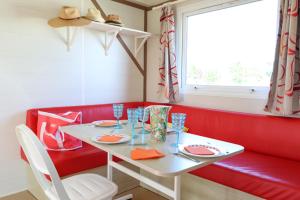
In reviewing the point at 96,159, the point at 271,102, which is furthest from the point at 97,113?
the point at 271,102

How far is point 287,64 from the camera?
1995 mm

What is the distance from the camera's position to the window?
2.35m

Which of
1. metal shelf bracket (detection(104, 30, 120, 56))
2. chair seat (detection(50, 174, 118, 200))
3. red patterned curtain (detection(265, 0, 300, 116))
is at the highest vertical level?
metal shelf bracket (detection(104, 30, 120, 56))

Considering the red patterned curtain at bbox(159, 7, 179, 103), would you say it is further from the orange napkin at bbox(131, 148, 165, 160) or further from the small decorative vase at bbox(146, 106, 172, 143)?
the orange napkin at bbox(131, 148, 165, 160)

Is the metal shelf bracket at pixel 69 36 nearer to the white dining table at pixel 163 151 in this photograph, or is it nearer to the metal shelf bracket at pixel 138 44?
the metal shelf bracket at pixel 138 44

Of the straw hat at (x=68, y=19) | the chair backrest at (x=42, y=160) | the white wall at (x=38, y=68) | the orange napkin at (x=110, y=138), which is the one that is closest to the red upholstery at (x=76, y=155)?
the white wall at (x=38, y=68)

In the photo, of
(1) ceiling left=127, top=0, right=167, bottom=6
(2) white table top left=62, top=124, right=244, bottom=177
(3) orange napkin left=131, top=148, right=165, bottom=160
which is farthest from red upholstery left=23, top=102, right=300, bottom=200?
(1) ceiling left=127, top=0, right=167, bottom=6

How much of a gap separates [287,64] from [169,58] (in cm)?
142

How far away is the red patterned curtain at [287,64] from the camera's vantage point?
1.97 m

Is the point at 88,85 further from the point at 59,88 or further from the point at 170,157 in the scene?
the point at 170,157

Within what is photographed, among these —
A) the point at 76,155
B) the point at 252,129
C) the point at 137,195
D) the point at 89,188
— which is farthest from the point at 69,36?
the point at 252,129

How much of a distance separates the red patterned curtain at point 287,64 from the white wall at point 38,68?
197 centimetres

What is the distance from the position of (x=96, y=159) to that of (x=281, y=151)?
168 centimetres

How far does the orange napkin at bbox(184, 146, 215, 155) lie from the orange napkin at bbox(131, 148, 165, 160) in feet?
0.57
